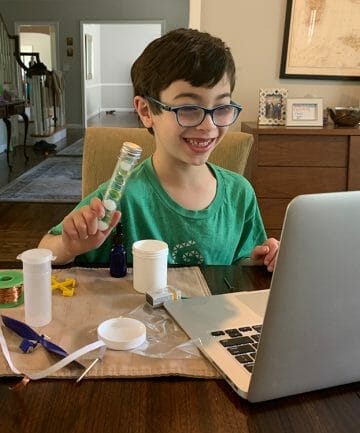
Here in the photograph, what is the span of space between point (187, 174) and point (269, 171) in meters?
1.76

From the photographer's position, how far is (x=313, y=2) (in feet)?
9.87

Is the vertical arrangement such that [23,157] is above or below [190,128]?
below

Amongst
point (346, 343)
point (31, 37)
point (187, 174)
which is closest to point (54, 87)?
point (31, 37)

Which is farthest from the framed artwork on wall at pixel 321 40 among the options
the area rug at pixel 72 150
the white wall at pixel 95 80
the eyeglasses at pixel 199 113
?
the white wall at pixel 95 80

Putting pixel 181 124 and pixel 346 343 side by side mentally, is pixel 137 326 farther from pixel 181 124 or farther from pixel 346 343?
pixel 181 124

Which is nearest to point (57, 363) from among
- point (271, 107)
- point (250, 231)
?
point (250, 231)

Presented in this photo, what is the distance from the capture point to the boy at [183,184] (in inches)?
40.1

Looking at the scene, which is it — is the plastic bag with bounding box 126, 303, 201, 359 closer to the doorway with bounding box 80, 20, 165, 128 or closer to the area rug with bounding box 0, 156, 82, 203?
the area rug with bounding box 0, 156, 82, 203

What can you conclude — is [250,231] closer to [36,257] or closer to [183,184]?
[183,184]

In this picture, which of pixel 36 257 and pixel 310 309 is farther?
pixel 36 257

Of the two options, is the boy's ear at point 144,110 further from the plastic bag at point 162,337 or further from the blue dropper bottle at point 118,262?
the plastic bag at point 162,337

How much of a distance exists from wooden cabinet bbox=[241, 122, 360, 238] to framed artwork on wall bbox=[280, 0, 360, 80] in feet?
1.50

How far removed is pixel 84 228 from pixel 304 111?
94.0 inches

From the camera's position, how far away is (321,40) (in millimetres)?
3088
